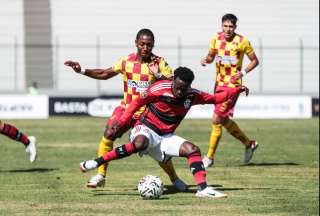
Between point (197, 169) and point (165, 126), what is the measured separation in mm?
752

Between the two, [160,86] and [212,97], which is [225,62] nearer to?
[212,97]

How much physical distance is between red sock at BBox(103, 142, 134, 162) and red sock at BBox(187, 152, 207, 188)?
2.54 ft

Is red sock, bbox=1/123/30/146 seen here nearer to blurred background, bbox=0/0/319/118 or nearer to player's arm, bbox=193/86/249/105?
player's arm, bbox=193/86/249/105

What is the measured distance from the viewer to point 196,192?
1234cm

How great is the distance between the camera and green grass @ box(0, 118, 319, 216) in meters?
10.9

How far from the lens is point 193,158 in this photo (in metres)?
11.6

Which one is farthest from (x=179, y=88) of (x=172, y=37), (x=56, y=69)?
(x=172, y=37)

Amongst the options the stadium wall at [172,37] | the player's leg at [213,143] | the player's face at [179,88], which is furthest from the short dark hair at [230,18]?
the stadium wall at [172,37]

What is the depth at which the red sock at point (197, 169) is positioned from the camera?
37.8 feet

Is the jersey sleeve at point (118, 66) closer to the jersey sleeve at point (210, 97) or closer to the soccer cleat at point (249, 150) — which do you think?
the jersey sleeve at point (210, 97)

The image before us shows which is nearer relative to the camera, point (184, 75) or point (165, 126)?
point (184, 75)

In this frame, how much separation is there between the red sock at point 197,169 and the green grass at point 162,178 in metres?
0.26

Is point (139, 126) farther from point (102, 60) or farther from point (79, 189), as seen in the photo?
point (102, 60)

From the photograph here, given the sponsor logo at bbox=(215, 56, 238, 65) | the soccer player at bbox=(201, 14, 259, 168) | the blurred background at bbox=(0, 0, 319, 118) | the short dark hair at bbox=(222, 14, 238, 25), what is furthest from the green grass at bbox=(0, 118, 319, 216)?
the blurred background at bbox=(0, 0, 319, 118)
